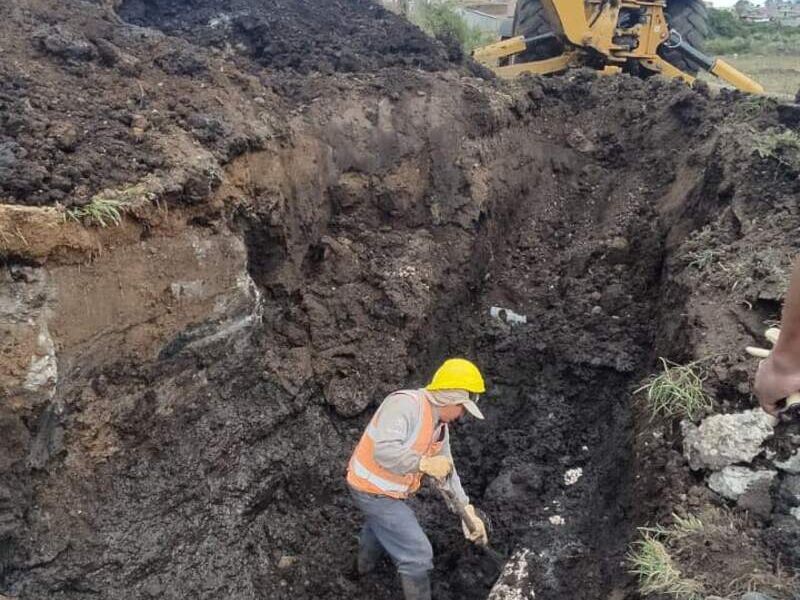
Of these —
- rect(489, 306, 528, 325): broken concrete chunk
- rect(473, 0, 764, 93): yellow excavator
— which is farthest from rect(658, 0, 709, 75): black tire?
rect(489, 306, 528, 325): broken concrete chunk

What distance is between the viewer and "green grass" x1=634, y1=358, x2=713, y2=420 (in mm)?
3877

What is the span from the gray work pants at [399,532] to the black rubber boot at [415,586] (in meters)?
0.03

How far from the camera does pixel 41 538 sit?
3.97 m

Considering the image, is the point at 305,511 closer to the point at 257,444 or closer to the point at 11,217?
the point at 257,444

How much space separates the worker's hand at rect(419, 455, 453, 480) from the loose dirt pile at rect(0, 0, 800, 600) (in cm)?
83

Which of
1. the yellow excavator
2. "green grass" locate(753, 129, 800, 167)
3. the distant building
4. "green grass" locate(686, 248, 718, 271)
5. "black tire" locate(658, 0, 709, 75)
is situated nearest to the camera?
"green grass" locate(686, 248, 718, 271)

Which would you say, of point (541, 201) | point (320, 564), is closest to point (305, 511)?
point (320, 564)

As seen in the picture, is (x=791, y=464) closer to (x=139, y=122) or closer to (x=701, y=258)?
(x=701, y=258)

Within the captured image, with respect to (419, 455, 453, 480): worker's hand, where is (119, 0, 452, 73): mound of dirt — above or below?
above

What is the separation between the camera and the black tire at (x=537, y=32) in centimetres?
1030

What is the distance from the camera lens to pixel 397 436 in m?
4.12

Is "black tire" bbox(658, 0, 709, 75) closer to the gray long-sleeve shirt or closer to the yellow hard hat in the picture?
the yellow hard hat

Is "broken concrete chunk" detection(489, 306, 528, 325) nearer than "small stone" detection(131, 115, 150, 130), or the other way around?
"small stone" detection(131, 115, 150, 130)

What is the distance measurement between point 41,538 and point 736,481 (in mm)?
3638
